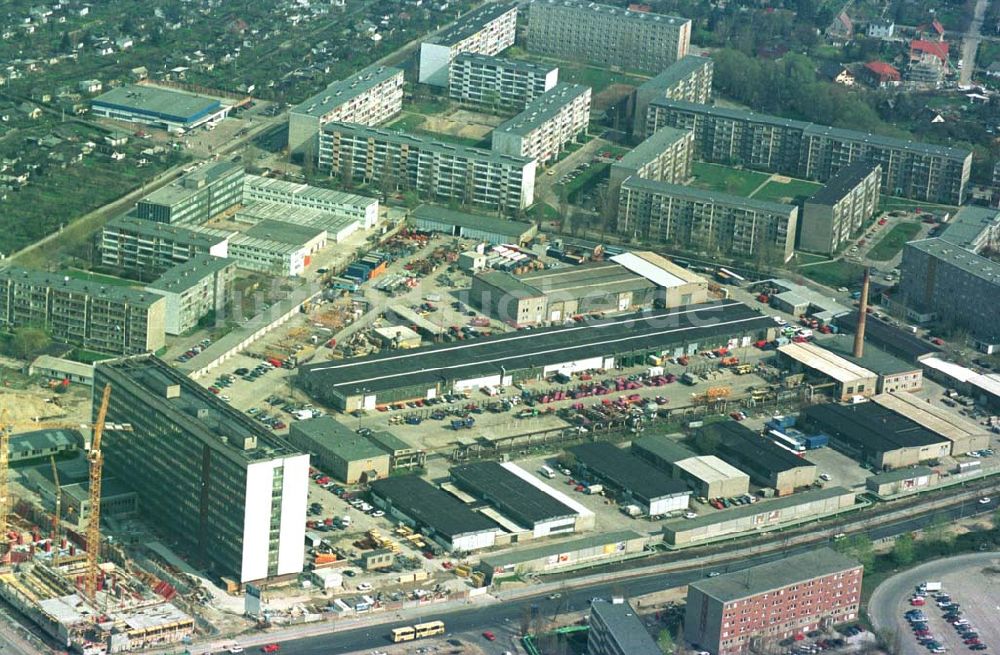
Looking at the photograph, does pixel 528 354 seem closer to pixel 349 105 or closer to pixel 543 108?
pixel 543 108

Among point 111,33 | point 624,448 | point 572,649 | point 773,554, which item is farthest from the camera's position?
point 111,33

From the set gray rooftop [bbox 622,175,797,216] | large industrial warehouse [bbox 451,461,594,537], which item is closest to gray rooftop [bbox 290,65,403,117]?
gray rooftop [bbox 622,175,797,216]

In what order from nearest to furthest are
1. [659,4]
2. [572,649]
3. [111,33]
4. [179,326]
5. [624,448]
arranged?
[572,649]
[624,448]
[179,326]
[111,33]
[659,4]

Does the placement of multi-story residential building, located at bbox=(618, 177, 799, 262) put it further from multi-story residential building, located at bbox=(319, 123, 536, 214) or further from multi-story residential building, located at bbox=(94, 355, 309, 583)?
multi-story residential building, located at bbox=(94, 355, 309, 583)

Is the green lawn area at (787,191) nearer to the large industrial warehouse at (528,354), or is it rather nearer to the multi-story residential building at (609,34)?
the large industrial warehouse at (528,354)

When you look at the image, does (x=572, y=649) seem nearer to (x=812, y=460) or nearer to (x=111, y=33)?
(x=812, y=460)

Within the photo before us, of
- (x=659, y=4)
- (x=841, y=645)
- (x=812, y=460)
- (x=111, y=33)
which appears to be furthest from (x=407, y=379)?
(x=659, y=4)

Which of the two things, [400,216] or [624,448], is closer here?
[624,448]
